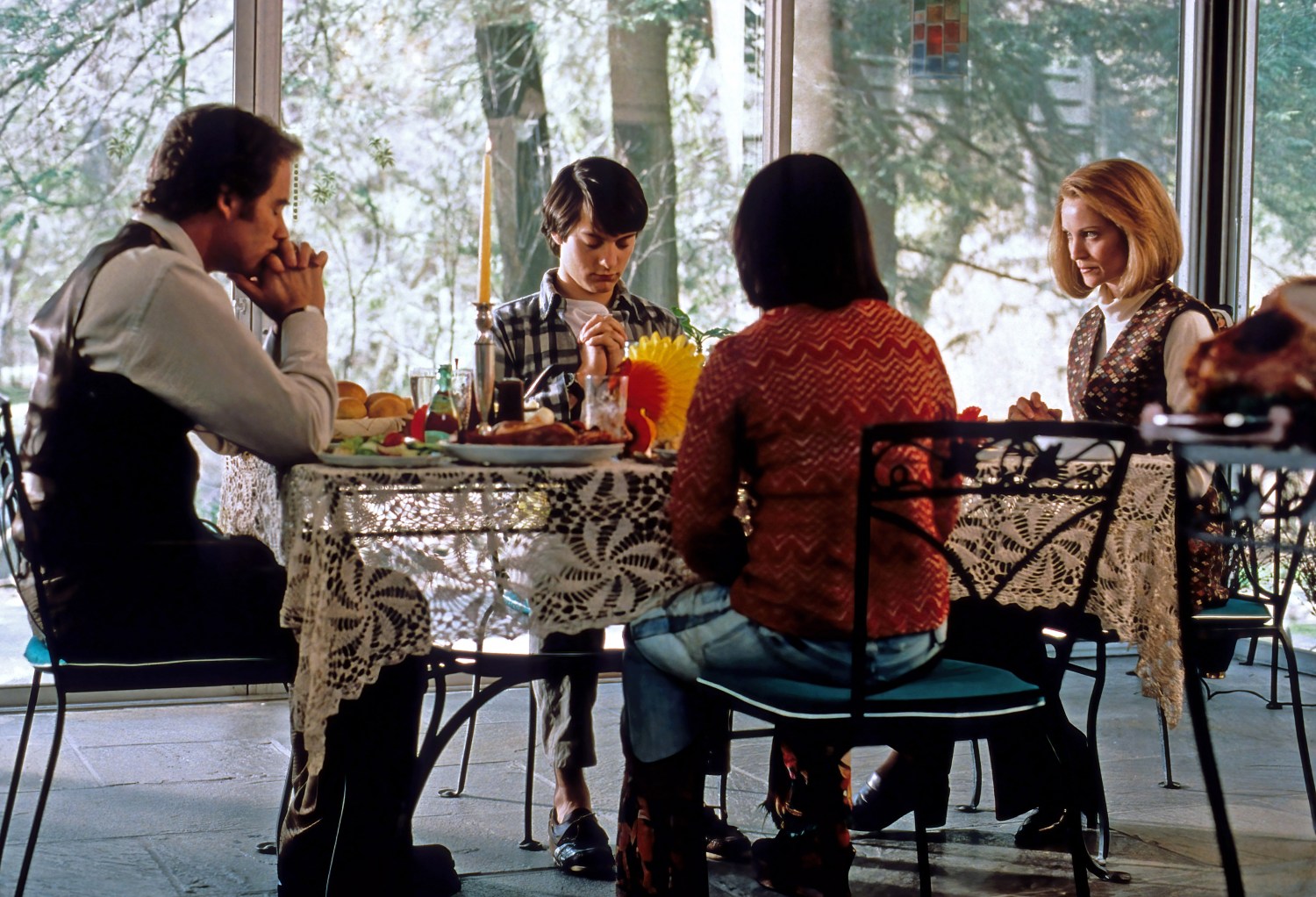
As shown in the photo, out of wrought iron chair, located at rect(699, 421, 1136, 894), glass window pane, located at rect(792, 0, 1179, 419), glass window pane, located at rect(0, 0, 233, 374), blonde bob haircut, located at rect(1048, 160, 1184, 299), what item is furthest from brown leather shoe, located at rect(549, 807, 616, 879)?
glass window pane, located at rect(792, 0, 1179, 419)

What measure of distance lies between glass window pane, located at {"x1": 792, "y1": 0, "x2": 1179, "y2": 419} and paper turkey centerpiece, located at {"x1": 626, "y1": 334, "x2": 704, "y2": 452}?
204 cm

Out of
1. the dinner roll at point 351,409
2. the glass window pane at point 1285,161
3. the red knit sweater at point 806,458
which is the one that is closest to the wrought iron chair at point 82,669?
the dinner roll at point 351,409

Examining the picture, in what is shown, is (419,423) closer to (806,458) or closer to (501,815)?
(806,458)

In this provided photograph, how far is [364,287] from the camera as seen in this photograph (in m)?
3.85

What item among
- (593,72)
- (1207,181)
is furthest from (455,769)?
(1207,181)

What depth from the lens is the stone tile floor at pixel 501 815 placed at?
2393 millimetres

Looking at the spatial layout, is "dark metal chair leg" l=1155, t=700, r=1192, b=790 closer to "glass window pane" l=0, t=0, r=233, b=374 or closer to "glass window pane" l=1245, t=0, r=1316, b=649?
"glass window pane" l=1245, t=0, r=1316, b=649

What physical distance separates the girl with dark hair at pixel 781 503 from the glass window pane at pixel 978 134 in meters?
2.44

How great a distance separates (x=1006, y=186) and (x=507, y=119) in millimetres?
1613

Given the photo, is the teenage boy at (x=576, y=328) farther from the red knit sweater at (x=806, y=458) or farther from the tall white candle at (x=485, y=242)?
the red knit sweater at (x=806, y=458)

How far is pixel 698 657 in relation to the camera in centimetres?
187

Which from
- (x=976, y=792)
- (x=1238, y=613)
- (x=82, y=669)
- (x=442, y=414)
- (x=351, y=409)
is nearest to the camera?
(x=82, y=669)

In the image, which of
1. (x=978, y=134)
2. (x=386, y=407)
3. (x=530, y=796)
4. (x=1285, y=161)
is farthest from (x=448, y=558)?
(x=1285, y=161)

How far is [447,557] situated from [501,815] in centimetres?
Result: 100
